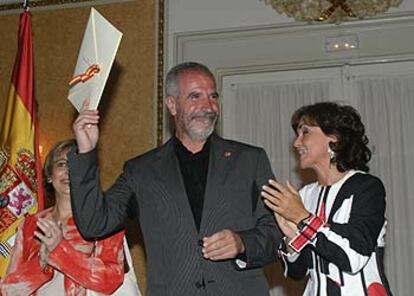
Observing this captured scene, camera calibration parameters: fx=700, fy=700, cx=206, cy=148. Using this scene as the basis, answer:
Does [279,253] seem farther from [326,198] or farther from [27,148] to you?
[27,148]

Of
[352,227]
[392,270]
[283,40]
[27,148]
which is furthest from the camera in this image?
[283,40]

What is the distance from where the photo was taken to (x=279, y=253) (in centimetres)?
241

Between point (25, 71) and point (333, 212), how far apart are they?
2.03 meters

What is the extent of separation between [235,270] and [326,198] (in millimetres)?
420

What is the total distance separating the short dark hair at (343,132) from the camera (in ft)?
8.08

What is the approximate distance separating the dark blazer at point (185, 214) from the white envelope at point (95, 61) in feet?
0.61

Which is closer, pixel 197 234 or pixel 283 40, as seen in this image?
pixel 197 234

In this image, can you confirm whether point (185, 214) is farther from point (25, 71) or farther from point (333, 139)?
point (25, 71)

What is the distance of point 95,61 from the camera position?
2.15m

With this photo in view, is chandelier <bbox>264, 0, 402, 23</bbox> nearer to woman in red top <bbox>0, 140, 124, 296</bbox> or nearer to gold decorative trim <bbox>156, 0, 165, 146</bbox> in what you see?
gold decorative trim <bbox>156, 0, 165, 146</bbox>

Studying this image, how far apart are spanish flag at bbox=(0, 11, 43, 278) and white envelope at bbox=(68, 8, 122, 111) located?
1.26m

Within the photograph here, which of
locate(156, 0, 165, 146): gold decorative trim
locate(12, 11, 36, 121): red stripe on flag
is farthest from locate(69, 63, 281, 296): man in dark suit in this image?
locate(156, 0, 165, 146): gold decorative trim

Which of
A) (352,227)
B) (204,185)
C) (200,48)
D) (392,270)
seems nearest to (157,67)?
(200,48)

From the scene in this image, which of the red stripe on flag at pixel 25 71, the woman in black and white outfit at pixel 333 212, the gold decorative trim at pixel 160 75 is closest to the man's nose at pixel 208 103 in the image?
the woman in black and white outfit at pixel 333 212
